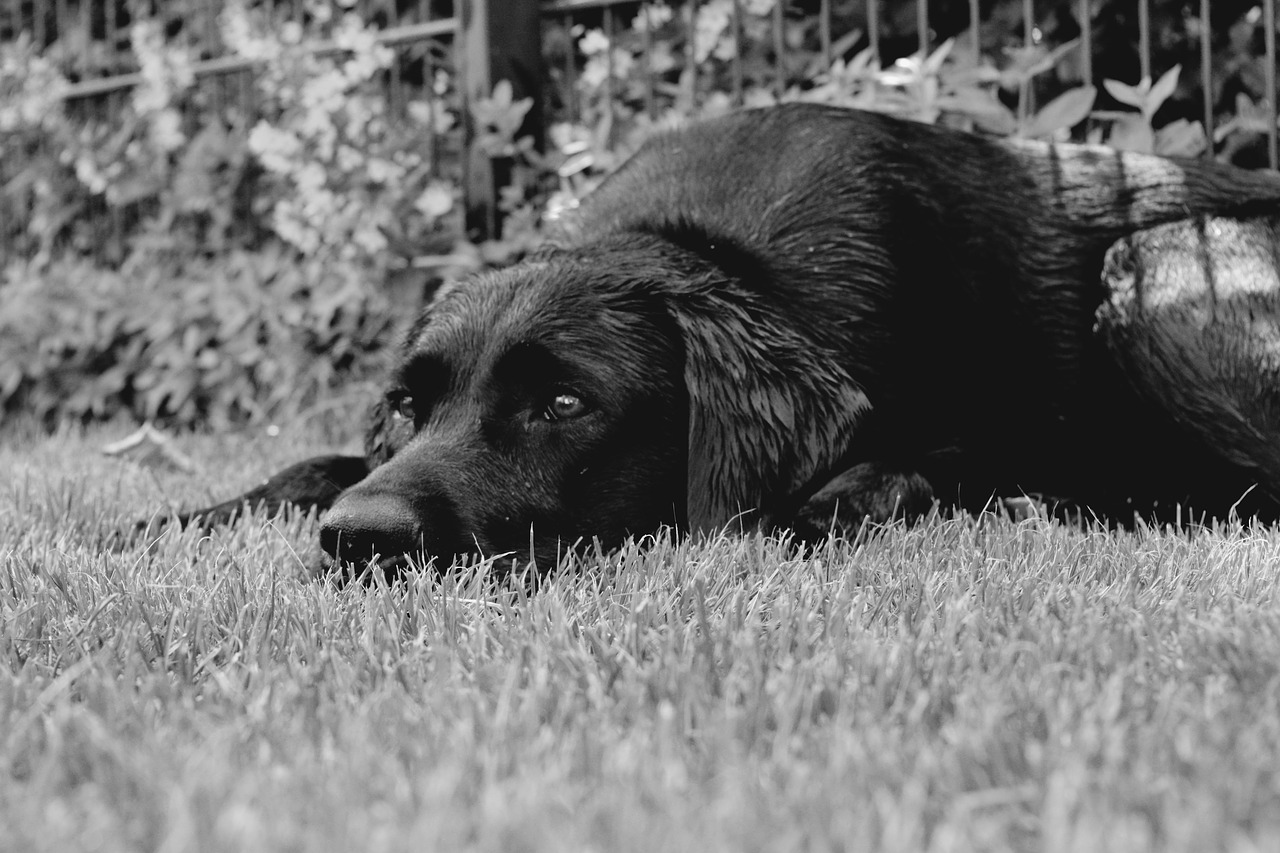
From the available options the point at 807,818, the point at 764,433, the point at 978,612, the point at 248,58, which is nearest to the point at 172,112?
the point at 248,58

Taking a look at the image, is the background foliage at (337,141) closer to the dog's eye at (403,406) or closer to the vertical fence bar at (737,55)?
the vertical fence bar at (737,55)

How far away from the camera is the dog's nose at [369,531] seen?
2.19m

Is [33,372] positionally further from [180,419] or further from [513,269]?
[513,269]

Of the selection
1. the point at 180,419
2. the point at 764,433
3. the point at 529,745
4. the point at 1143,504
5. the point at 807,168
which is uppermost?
the point at 807,168

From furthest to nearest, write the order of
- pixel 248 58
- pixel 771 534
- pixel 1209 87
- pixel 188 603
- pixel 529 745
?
pixel 248 58
pixel 1209 87
pixel 771 534
pixel 188 603
pixel 529 745

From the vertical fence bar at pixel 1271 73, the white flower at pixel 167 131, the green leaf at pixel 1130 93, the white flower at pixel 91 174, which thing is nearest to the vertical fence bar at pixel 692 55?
the green leaf at pixel 1130 93

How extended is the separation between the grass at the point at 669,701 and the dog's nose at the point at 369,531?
82 millimetres

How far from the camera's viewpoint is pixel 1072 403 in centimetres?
311

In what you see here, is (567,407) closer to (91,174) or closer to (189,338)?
(189,338)

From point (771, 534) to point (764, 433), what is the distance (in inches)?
8.7

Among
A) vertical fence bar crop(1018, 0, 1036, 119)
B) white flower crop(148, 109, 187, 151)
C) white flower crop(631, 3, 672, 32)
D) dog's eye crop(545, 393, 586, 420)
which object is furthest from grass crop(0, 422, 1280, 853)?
white flower crop(148, 109, 187, 151)

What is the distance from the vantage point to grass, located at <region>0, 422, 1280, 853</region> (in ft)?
3.27

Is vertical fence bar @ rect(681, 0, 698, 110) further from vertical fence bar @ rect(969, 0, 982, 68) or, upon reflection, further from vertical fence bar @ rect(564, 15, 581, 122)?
vertical fence bar @ rect(969, 0, 982, 68)

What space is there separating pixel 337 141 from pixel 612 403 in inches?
116
